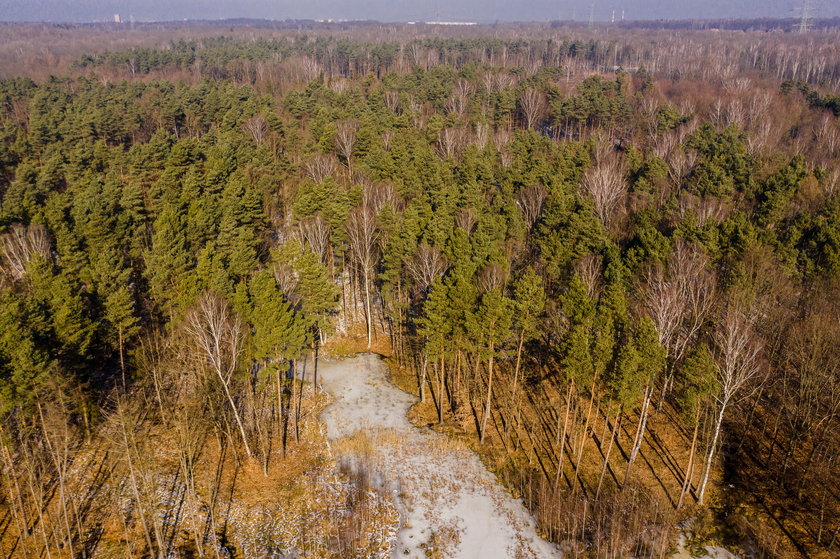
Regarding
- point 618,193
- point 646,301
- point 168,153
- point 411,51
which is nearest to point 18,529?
point 646,301

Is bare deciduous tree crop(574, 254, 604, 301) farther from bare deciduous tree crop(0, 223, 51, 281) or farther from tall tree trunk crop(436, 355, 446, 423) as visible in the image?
bare deciduous tree crop(0, 223, 51, 281)

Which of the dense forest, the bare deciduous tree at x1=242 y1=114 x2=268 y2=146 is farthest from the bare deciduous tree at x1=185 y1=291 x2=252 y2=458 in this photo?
the bare deciduous tree at x1=242 y1=114 x2=268 y2=146

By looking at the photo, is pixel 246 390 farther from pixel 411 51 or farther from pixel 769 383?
pixel 411 51

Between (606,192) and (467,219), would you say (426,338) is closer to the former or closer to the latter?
(467,219)

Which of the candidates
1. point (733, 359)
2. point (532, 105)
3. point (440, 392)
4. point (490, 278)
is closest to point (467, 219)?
point (490, 278)

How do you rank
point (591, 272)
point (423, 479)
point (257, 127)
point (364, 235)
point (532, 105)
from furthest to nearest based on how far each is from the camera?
point (532, 105), point (257, 127), point (364, 235), point (591, 272), point (423, 479)

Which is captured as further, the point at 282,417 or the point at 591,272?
the point at 591,272
